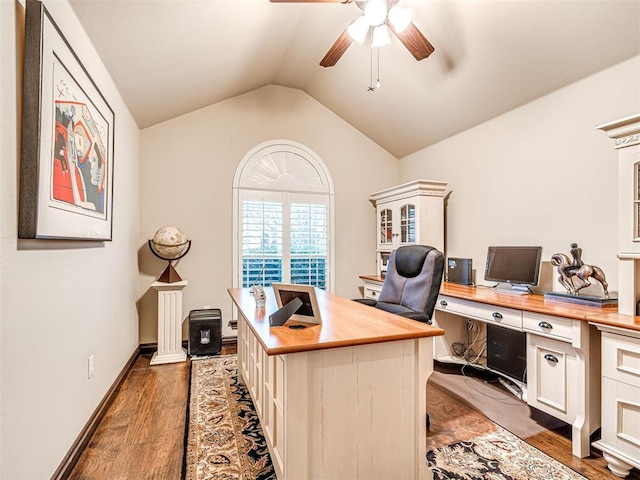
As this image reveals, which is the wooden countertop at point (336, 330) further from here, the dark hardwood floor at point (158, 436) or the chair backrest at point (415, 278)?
the dark hardwood floor at point (158, 436)

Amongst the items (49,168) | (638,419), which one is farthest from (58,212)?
(638,419)

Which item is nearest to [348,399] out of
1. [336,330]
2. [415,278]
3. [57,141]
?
[336,330]

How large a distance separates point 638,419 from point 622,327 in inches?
18.2

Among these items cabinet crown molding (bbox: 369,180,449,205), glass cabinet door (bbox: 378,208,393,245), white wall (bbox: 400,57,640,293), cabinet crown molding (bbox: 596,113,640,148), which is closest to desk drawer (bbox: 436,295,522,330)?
white wall (bbox: 400,57,640,293)

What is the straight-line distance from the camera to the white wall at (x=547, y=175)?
2428 mm

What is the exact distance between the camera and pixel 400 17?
206cm

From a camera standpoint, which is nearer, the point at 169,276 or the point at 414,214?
the point at 169,276

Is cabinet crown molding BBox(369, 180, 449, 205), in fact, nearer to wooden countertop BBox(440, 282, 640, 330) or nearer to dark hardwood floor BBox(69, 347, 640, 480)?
wooden countertop BBox(440, 282, 640, 330)

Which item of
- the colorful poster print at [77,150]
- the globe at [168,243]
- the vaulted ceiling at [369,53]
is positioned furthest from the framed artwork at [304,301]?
the globe at [168,243]

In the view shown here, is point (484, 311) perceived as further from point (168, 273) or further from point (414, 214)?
point (168, 273)

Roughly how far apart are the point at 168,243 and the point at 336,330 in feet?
8.33

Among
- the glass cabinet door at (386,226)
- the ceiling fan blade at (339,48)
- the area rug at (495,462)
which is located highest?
the ceiling fan blade at (339,48)

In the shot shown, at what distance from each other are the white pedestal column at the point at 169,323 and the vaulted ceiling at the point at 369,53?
179cm

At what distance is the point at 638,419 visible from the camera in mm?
1722
